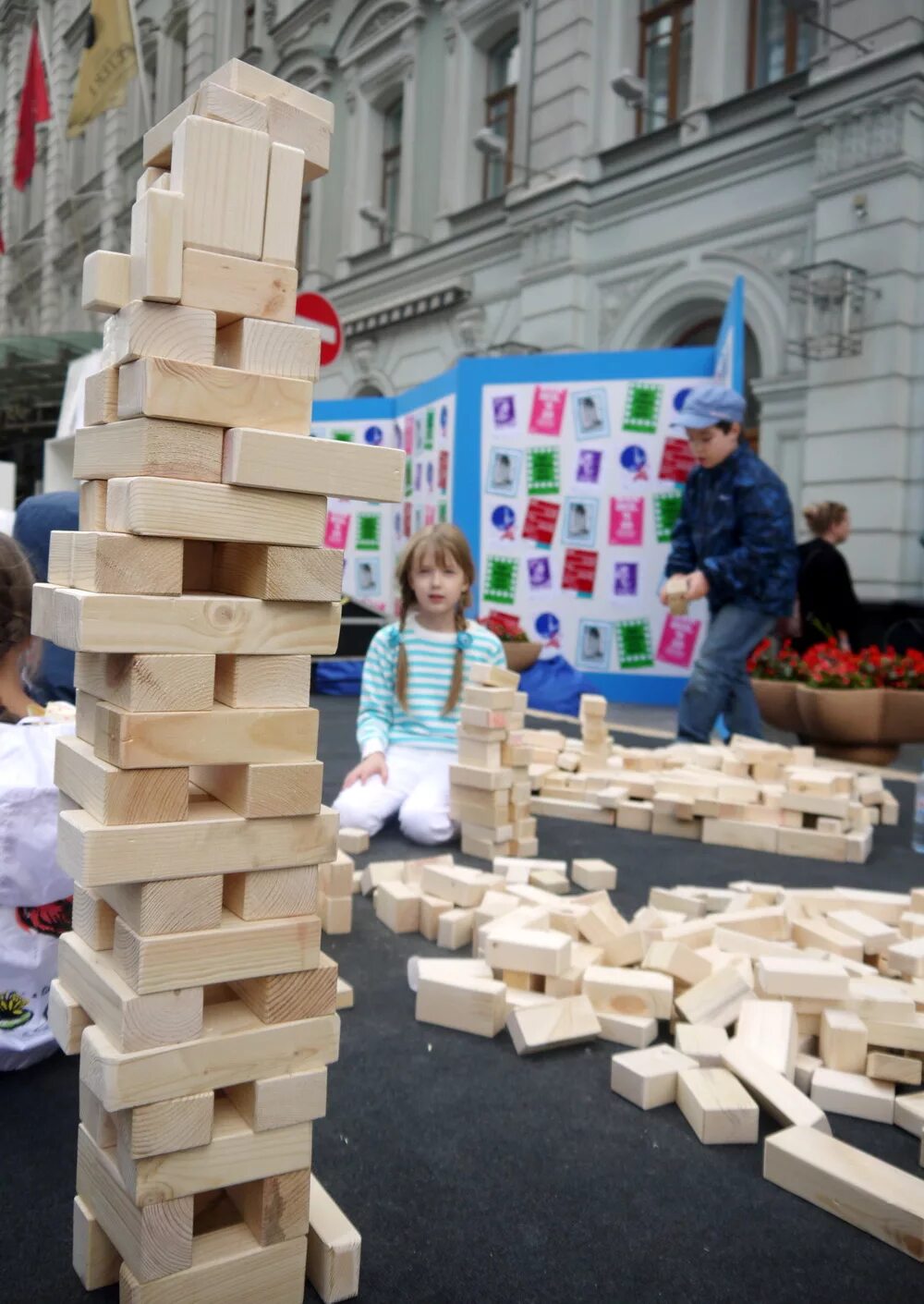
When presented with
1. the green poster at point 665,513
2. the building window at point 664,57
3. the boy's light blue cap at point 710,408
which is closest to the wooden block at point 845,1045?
the boy's light blue cap at point 710,408

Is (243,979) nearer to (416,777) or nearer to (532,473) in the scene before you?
(416,777)

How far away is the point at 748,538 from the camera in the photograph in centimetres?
519

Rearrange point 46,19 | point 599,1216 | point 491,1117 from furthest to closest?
point 46,19 < point 491,1117 < point 599,1216

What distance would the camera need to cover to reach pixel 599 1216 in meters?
1.64

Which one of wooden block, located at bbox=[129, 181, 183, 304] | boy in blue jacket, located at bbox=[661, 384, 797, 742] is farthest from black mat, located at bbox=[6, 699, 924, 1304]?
boy in blue jacket, located at bbox=[661, 384, 797, 742]

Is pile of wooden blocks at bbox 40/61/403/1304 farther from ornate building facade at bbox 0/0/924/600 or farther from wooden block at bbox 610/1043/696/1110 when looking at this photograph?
ornate building facade at bbox 0/0/924/600

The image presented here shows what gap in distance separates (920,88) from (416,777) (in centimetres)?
757

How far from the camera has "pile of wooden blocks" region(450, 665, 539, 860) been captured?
357 centimetres

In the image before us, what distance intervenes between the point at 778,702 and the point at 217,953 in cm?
479

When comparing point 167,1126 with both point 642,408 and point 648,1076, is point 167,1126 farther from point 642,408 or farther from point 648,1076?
point 642,408

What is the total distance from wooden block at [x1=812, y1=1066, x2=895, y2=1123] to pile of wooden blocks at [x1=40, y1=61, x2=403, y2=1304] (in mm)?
1020

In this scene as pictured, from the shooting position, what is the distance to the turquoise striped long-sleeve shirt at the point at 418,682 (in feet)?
13.2

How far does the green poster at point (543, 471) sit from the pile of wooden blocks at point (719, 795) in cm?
360

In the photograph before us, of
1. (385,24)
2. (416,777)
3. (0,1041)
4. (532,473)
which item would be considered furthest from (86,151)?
(0,1041)
